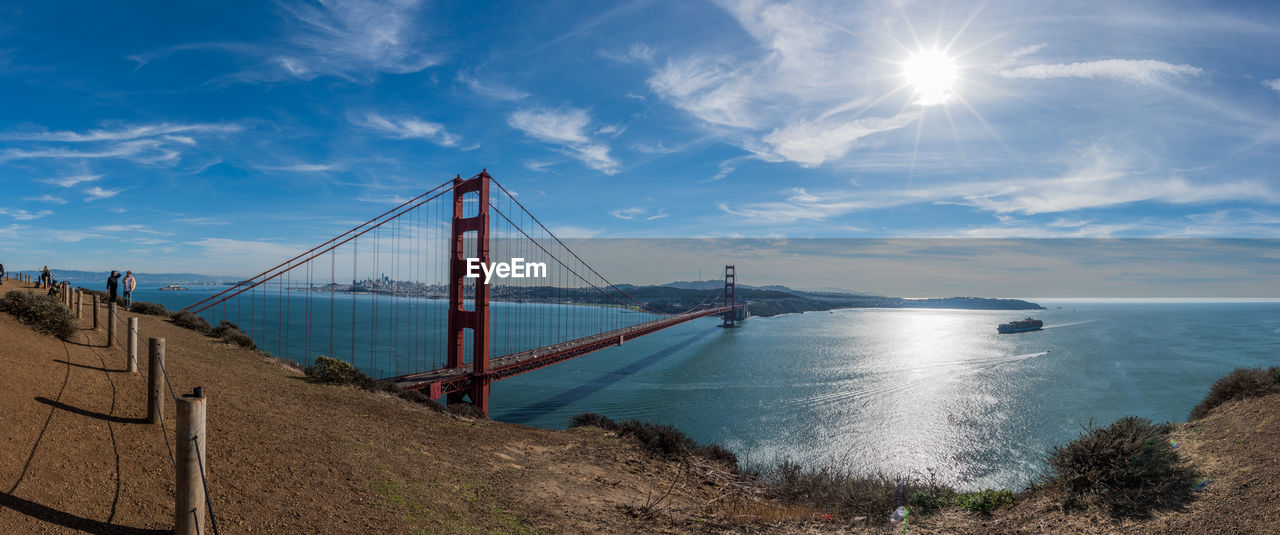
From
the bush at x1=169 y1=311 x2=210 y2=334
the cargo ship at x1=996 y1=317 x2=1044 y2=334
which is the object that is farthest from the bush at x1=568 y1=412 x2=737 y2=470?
the cargo ship at x1=996 y1=317 x2=1044 y2=334

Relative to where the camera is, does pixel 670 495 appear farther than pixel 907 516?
Yes

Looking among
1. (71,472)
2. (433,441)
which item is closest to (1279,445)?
(433,441)

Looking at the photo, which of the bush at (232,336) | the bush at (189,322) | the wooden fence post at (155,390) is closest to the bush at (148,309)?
the bush at (189,322)

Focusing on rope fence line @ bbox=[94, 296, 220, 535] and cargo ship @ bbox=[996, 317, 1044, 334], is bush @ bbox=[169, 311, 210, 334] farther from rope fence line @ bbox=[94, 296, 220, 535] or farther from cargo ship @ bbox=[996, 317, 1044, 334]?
cargo ship @ bbox=[996, 317, 1044, 334]

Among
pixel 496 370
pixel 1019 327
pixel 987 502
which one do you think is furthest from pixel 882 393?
pixel 1019 327

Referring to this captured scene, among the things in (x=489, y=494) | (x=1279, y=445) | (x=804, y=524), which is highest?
(x=1279, y=445)

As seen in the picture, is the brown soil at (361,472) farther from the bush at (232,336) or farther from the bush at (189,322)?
the bush at (189,322)

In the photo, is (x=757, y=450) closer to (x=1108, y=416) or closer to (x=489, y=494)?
(x=489, y=494)
